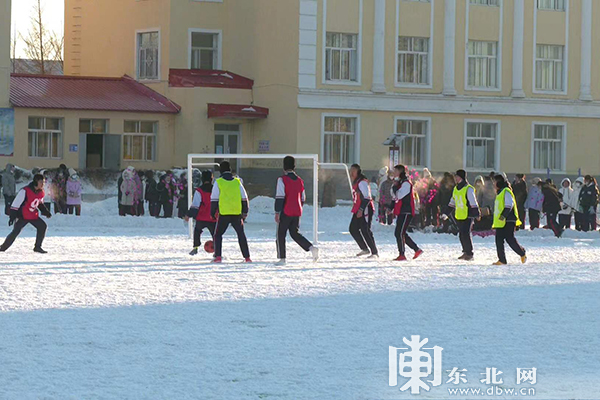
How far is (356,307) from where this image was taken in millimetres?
14250

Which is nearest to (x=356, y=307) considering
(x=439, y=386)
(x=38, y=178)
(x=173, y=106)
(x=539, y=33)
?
(x=439, y=386)

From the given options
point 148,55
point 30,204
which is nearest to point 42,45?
point 148,55

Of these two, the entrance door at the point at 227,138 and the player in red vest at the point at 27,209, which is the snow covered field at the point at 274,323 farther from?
the entrance door at the point at 227,138

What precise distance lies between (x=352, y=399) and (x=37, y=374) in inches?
98.0

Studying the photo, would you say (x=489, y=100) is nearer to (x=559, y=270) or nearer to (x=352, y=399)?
(x=559, y=270)

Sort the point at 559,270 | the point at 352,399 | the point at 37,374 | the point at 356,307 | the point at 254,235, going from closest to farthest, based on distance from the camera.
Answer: the point at 352,399, the point at 37,374, the point at 356,307, the point at 559,270, the point at 254,235

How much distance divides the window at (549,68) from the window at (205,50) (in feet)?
42.9

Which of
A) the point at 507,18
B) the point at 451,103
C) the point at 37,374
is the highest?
the point at 507,18

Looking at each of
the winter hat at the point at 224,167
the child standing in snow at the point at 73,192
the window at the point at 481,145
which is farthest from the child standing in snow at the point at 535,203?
the window at the point at 481,145

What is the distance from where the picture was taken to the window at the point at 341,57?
48.4 meters

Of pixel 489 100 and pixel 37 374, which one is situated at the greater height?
pixel 489 100

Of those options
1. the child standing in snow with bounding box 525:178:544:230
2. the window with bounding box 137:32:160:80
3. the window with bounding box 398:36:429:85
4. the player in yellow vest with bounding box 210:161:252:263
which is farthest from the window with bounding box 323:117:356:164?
the player in yellow vest with bounding box 210:161:252:263

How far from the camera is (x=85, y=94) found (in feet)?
162

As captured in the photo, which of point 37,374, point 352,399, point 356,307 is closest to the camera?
point 352,399
